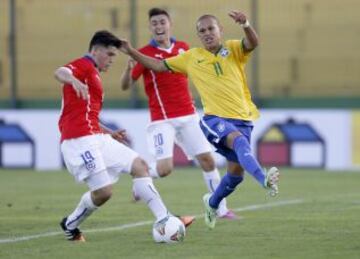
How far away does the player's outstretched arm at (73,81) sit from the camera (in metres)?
9.55

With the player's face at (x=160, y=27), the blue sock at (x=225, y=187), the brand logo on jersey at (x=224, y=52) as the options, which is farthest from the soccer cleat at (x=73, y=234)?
the player's face at (x=160, y=27)

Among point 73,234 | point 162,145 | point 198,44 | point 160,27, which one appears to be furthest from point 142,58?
point 198,44

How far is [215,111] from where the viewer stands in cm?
1117

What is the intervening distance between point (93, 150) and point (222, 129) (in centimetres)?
144

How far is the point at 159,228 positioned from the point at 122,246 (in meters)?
0.40

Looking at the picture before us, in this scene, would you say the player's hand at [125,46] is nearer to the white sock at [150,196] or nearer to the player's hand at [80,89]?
the player's hand at [80,89]

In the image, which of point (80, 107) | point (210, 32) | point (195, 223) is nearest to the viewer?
point (80, 107)

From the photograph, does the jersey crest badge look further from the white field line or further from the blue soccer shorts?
the white field line

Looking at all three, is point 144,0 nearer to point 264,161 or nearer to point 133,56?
point 264,161

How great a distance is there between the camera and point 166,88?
45.3 feet

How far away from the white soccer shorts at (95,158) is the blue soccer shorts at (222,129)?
3.49 ft

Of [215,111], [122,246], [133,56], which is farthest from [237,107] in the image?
[122,246]

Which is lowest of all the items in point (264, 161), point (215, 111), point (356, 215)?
point (264, 161)

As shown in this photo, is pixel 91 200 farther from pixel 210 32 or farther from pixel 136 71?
pixel 136 71
